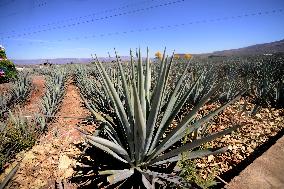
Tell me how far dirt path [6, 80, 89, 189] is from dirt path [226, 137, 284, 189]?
1617 mm

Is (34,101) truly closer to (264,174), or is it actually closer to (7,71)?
(7,71)

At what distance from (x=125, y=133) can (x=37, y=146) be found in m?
2.65

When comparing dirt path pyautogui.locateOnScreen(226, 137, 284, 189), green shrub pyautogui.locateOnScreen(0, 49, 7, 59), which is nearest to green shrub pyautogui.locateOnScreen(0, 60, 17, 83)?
green shrub pyautogui.locateOnScreen(0, 49, 7, 59)

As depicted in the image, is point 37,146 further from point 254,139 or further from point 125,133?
point 254,139

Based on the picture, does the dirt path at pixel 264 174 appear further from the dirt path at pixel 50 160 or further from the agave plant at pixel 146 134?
the dirt path at pixel 50 160

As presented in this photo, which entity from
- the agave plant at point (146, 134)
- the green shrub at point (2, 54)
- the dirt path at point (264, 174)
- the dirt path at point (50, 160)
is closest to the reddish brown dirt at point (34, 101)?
the dirt path at point (50, 160)

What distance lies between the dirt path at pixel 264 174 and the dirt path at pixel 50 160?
5.30 ft

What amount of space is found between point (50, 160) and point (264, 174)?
9.60ft

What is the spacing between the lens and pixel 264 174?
2.37 m

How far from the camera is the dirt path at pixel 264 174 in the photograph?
2189 millimetres

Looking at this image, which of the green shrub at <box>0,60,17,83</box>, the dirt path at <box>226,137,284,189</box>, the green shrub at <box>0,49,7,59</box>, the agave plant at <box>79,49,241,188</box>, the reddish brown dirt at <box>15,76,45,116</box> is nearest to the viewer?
the agave plant at <box>79,49,241,188</box>

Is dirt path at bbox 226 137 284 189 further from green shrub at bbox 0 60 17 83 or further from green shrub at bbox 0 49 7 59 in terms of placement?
green shrub at bbox 0 49 7 59

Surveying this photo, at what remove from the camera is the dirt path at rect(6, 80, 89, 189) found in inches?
127

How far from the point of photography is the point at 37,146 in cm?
436
